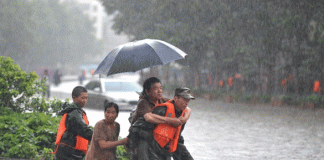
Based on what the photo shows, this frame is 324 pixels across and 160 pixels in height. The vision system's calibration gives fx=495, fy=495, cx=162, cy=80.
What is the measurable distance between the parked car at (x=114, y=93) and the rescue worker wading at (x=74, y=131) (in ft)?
44.4

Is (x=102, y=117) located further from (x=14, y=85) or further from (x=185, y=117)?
(x=185, y=117)

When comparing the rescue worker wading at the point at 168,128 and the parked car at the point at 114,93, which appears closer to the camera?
the rescue worker wading at the point at 168,128

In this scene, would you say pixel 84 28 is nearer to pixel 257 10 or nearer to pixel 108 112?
pixel 257 10

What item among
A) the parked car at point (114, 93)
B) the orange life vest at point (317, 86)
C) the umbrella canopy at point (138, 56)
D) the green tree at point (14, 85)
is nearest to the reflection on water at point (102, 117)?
the parked car at point (114, 93)

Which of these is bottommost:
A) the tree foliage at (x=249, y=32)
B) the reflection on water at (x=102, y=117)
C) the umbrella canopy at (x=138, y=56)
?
the reflection on water at (x=102, y=117)

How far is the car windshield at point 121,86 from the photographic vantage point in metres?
19.7

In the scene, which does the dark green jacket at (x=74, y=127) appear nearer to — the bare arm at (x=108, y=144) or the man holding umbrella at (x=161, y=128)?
the bare arm at (x=108, y=144)

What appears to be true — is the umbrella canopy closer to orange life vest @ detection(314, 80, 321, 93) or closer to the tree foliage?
the tree foliage

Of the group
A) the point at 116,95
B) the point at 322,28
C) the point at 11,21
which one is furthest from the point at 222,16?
the point at 11,21

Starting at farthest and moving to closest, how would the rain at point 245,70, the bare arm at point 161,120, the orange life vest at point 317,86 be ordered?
the orange life vest at point 317,86
the rain at point 245,70
the bare arm at point 161,120

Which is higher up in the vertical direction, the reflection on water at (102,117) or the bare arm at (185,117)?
the bare arm at (185,117)

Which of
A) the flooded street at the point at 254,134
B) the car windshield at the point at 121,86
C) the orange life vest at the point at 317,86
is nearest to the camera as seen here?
the flooded street at the point at 254,134

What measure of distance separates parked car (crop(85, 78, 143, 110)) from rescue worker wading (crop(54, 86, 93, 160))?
13.5 meters

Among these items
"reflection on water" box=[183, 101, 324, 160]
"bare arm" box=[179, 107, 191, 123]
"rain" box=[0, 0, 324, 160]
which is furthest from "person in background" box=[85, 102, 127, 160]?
"reflection on water" box=[183, 101, 324, 160]
